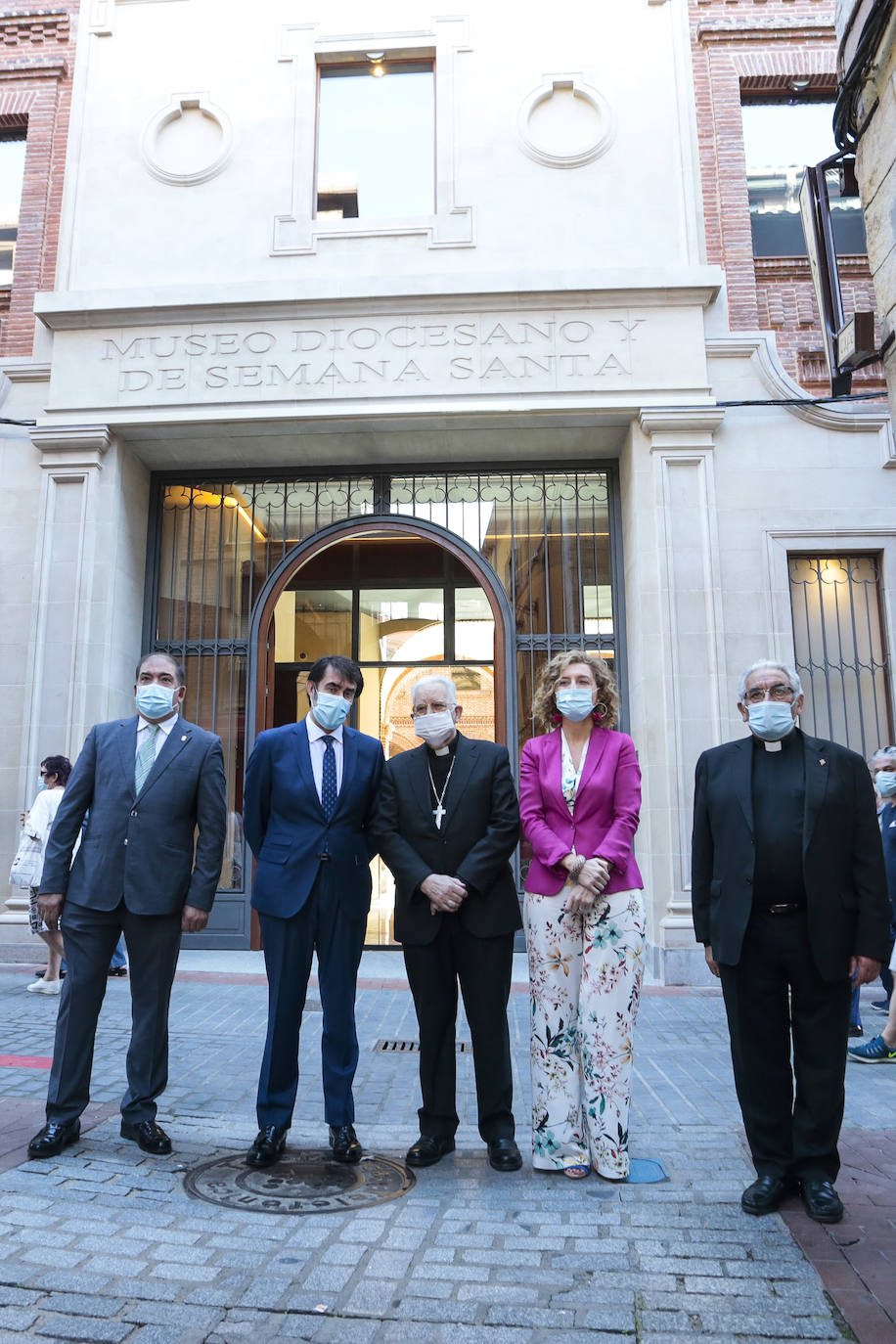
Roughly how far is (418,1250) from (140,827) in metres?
2.10

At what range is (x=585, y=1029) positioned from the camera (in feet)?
12.3

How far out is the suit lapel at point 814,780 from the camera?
3449 mm

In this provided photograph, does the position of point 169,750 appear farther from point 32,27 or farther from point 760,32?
point 32,27

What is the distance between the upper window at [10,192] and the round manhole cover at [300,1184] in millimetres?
9682

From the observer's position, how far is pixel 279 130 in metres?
9.67

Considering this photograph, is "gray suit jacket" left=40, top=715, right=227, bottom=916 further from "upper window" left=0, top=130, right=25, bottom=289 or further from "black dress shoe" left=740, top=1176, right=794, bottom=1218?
"upper window" left=0, top=130, right=25, bottom=289

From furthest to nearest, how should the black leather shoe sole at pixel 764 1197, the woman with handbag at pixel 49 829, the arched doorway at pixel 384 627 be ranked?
the arched doorway at pixel 384 627
the woman with handbag at pixel 49 829
the black leather shoe sole at pixel 764 1197

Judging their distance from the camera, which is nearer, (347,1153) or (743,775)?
(743,775)

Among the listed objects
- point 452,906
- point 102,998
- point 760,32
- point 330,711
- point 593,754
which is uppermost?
point 760,32

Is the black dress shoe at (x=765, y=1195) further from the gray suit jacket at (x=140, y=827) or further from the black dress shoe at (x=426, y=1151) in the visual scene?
the gray suit jacket at (x=140, y=827)

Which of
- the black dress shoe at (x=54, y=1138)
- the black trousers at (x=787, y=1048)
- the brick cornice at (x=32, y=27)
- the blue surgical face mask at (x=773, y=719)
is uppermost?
the brick cornice at (x=32, y=27)

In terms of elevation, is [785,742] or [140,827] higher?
[785,742]

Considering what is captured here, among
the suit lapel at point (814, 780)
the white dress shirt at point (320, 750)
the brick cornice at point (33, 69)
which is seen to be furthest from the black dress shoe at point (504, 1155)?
the brick cornice at point (33, 69)

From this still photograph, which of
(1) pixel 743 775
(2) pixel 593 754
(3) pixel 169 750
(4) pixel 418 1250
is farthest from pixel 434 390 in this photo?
(4) pixel 418 1250
